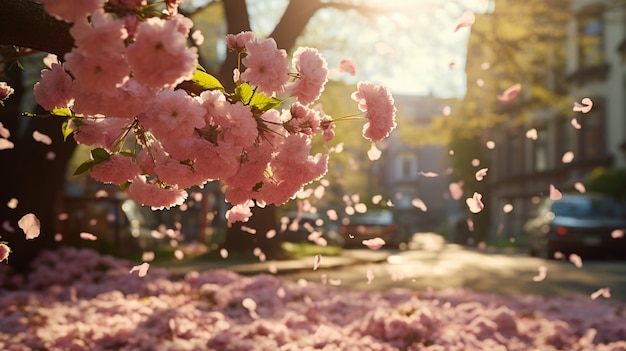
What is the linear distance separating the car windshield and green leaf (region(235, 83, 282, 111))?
14.5 meters

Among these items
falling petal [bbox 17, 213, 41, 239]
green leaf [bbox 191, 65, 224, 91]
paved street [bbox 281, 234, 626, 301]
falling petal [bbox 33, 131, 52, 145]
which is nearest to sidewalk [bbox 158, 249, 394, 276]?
paved street [bbox 281, 234, 626, 301]

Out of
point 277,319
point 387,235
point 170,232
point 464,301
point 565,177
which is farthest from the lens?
point 565,177

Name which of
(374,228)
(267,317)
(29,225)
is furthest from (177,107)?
(374,228)

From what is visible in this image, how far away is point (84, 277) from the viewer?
9.54m

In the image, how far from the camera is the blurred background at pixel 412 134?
995cm

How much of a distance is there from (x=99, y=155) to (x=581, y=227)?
47.1 ft

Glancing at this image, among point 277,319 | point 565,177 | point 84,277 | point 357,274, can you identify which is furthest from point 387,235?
point 277,319

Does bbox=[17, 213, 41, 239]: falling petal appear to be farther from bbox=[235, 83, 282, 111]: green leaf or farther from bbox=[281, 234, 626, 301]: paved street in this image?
bbox=[281, 234, 626, 301]: paved street

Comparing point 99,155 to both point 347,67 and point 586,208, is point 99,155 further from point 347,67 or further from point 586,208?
point 586,208

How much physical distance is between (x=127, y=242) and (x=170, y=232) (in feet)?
36.3

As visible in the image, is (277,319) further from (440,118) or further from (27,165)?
(440,118)

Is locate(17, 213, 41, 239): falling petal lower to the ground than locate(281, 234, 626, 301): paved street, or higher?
higher

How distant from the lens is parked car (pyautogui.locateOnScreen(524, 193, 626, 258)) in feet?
51.1

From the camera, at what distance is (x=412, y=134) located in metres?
26.0
